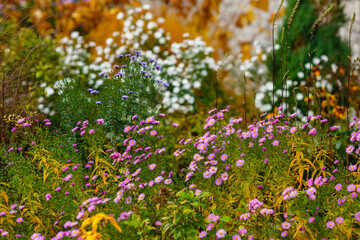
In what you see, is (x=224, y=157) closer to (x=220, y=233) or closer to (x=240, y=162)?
(x=240, y=162)

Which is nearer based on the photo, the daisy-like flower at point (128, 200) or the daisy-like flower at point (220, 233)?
the daisy-like flower at point (220, 233)

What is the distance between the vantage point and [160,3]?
306 inches

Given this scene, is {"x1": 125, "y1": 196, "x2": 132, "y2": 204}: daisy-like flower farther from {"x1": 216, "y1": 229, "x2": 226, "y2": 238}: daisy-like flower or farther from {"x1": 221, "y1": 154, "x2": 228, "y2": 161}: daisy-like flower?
{"x1": 221, "y1": 154, "x2": 228, "y2": 161}: daisy-like flower

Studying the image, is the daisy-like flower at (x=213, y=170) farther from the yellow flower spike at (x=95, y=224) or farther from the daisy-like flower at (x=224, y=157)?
the yellow flower spike at (x=95, y=224)

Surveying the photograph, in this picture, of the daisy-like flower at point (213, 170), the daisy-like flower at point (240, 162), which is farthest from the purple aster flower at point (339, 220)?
the daisy-like flower at point (213, 170)

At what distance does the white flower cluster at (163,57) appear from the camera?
18.8 feet

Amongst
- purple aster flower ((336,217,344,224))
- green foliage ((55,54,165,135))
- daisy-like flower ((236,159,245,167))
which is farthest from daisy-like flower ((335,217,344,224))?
green foliage ((55,54,165,135))

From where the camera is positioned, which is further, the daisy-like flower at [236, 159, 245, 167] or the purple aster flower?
the daisy-like flower at [236, 159, 245, 167]

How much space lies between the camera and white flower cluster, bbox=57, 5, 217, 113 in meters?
5.74

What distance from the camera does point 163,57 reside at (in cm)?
641

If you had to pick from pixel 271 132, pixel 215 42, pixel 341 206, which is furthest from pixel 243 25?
pixel 341 206

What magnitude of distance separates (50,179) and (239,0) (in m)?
5.96

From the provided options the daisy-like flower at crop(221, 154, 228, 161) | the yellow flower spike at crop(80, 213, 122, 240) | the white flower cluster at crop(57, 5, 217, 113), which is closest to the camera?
the yellow flower spike at crop(80, 213, 122, 240)

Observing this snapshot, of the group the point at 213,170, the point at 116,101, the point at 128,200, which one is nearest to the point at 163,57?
the point at 116,101
